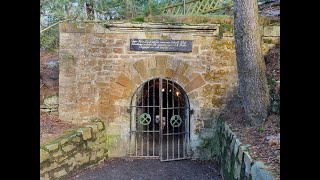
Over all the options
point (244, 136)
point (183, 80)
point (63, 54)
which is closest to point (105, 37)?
point (63, 54)

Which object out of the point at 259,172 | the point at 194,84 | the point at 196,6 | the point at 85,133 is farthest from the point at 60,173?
the point at 196,6

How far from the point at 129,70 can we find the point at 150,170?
252 centimetres

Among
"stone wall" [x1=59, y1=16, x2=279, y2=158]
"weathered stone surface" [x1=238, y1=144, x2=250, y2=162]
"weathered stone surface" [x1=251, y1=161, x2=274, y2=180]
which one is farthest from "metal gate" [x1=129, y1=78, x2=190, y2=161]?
"weathered stone surface" [x1=251, y1=161, x2=274, y2=180]

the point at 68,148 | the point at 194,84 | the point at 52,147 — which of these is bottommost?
the point at 68,148

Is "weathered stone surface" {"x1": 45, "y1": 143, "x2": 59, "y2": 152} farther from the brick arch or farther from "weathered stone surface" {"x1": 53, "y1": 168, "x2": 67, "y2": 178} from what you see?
the brick arch

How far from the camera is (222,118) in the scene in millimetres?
7254

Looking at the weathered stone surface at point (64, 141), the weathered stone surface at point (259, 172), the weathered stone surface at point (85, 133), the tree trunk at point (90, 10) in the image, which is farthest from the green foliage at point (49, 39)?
the weathered stone surface at point (259, 172)

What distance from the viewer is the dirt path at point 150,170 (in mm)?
6348

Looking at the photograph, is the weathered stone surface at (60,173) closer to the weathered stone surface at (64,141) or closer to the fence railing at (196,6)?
the weathered stone surface at (64,141)

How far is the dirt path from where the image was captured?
250 inches

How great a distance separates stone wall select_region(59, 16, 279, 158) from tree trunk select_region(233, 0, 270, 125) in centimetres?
178

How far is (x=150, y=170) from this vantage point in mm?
6754

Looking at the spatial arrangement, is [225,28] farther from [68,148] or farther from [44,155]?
[44,155]
